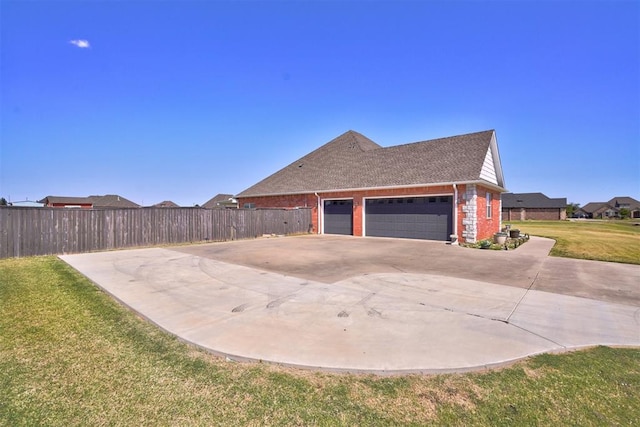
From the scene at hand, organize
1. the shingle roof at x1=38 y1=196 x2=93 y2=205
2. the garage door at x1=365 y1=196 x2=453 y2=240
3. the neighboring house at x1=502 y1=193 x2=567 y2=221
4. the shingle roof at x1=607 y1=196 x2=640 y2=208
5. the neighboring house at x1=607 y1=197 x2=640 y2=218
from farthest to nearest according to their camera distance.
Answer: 1. the shingle roof at x1=607 y1=196 x2=640 y2=208
2. the neighboring house at x1=607 y1=197 x2=640 y2=218
3. the neighboring house at x1=502 y1=193 x2=567 y2=221
4. the shingle roof at x1=38 y1=196 x2=93 y2=205
5. the garage door at x1=365 y1=196 x2=453 y2=240

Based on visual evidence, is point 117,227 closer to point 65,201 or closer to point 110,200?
point 110,200

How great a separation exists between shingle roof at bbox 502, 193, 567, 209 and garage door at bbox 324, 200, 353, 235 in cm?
4898

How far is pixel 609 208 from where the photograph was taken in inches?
3258

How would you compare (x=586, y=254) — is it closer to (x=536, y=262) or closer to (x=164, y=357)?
(x=536, y=262)

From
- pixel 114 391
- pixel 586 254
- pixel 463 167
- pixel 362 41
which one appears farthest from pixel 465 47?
pixel 114 391

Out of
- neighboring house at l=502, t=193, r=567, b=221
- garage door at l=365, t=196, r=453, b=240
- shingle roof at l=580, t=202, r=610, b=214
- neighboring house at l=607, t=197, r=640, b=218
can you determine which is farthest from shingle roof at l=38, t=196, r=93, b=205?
shingle roof at l=580, t=202, r=610, b=214

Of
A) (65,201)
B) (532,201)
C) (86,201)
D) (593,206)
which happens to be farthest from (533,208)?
(65,201)

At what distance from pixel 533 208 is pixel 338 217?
5309cm

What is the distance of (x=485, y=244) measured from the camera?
42.1ft

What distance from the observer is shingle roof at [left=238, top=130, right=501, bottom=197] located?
50.8ft

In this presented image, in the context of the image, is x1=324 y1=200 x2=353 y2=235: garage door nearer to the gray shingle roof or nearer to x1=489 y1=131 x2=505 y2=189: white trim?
x1=489 y1=131 x2=505 y2=189: white trim

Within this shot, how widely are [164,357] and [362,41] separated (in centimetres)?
1386

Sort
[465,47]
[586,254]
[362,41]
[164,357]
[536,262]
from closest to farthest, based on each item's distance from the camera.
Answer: [164,357] < [536,262] < [586,254] < [465,47] < [362,41]

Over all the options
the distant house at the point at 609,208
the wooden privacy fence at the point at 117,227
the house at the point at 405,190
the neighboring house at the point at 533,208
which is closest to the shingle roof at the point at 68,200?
the house at the point at 405,190
